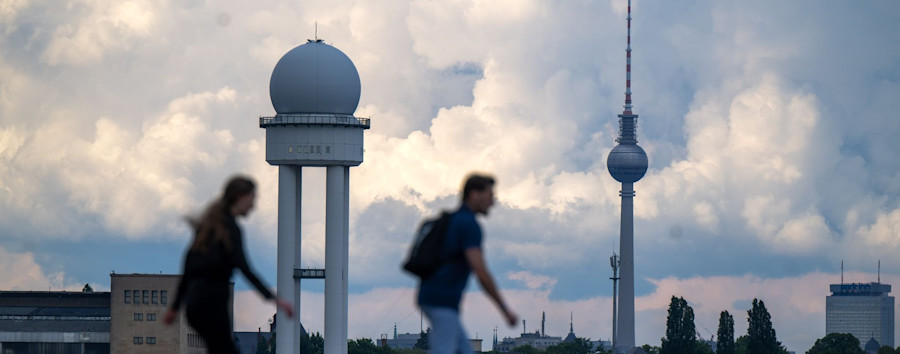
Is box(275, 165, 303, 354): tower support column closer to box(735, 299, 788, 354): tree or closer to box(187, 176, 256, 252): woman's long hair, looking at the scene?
box(735, 299, 788, 354): tree

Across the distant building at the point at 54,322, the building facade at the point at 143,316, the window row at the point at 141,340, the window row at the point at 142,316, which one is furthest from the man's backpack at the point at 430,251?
the distant building at the point at 54,322

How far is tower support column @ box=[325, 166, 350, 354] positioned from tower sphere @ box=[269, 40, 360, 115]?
16.3ft

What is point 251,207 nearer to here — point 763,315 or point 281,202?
point 281,202

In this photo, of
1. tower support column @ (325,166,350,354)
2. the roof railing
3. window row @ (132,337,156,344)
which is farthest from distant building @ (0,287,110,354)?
the roof railing

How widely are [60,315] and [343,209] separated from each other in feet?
174

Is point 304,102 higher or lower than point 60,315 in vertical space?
higher

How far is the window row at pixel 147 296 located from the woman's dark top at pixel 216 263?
14464cm

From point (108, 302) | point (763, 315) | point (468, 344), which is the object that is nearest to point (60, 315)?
point (108, 302)

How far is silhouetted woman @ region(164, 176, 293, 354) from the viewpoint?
1730cm

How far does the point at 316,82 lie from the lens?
416ft

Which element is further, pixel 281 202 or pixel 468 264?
pixel 281 202

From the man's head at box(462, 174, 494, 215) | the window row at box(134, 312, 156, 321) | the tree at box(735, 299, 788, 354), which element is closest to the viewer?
the man's head at box(462, 174, 494, 215)

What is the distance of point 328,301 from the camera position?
12862cm

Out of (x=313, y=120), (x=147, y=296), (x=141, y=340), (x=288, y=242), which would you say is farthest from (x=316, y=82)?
(x=141, y=340)
